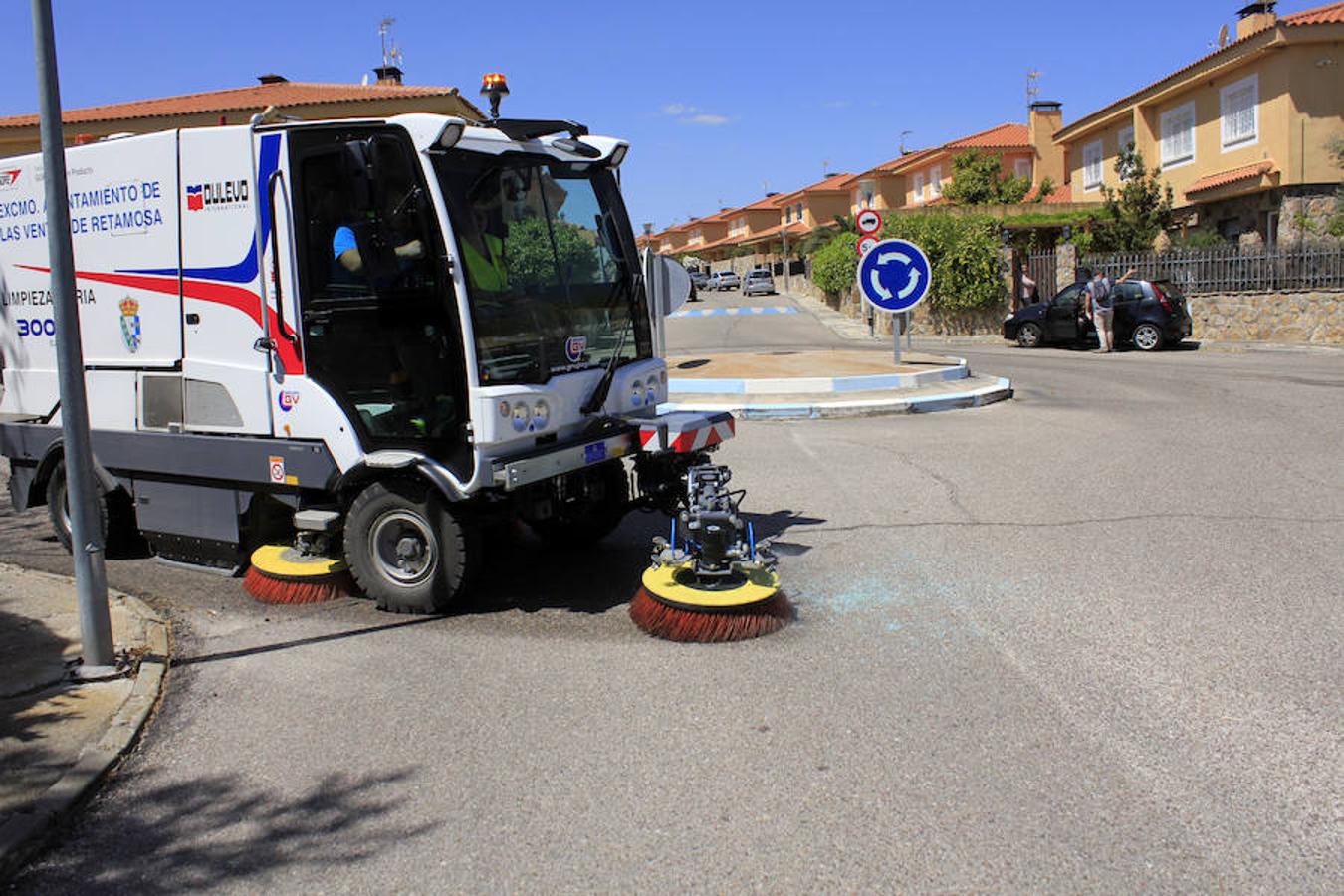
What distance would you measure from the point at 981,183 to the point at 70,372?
50344mm

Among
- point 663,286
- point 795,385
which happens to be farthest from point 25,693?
point 795,385

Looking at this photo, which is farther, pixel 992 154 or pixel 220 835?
pixel 992 154

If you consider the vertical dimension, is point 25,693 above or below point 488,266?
below

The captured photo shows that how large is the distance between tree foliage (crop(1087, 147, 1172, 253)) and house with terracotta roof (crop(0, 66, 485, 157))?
20.1 metres

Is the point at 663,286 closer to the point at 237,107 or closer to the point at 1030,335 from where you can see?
the point at 1030,335

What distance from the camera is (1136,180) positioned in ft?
108

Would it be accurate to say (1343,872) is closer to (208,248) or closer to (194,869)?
(194,869)

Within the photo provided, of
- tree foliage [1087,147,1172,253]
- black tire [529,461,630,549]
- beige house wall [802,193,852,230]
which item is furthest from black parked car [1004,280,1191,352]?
beige house wall [802,193,852,230]

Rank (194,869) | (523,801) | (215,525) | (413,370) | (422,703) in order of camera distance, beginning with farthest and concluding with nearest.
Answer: (215,525), (413,370), (422,703), (523,801), (194,869)

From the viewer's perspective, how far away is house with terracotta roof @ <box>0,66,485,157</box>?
29.8 meters

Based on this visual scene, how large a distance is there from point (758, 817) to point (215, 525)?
4.37 metres

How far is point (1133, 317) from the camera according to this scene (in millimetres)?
22203

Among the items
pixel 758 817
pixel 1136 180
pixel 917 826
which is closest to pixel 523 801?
pixel 758 817

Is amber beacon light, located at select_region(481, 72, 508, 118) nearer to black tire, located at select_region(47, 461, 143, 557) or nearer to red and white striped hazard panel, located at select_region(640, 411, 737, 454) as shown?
red and white striped hazard panel, located at select_region(640, 411, 737, 454)
